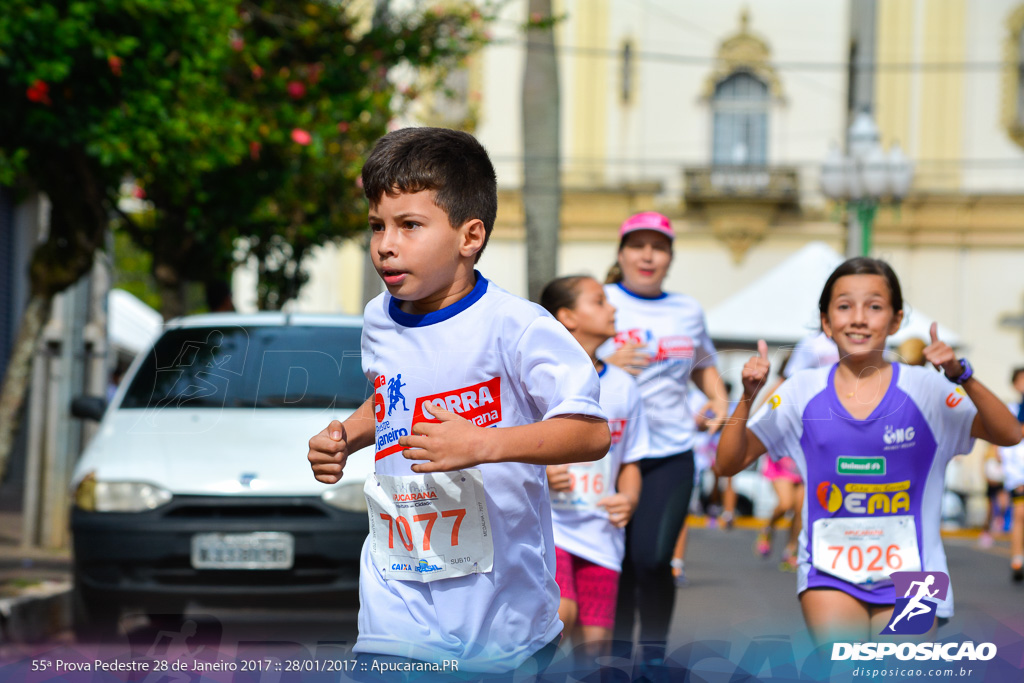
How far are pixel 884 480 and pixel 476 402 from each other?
5.07 feet

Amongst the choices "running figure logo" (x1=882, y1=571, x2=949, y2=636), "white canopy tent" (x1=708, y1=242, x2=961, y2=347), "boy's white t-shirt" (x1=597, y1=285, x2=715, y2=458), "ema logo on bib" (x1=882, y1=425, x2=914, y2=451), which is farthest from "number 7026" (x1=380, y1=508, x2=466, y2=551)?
"white canopy tent" (x1=708, y1=242, x2=961, y2=347)

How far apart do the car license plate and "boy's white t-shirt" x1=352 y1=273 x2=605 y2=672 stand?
10.2 feet

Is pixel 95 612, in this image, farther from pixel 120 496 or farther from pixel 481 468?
pixel 481 468

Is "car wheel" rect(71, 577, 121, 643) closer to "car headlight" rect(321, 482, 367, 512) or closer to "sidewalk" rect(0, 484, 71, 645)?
"sidewalk" rect(0, 484, 71, 645)

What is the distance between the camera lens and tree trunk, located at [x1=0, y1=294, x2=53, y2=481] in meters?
8.09

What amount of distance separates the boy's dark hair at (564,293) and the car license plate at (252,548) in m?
1.65

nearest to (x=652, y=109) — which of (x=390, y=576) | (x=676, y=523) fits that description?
(x=676, y=523)

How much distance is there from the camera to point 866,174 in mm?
15758

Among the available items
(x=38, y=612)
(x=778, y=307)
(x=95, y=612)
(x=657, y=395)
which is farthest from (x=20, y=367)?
(x=778, y=307)

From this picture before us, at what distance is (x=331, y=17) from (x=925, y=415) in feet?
28.9

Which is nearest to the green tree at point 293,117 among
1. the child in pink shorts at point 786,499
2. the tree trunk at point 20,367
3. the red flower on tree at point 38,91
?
the tree trunk at point 20,367

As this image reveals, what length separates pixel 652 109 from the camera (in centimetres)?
3297

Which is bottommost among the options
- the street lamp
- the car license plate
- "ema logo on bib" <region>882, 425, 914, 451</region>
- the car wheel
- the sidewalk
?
the sidewalk

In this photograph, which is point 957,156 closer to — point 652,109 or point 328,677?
point 652,109
